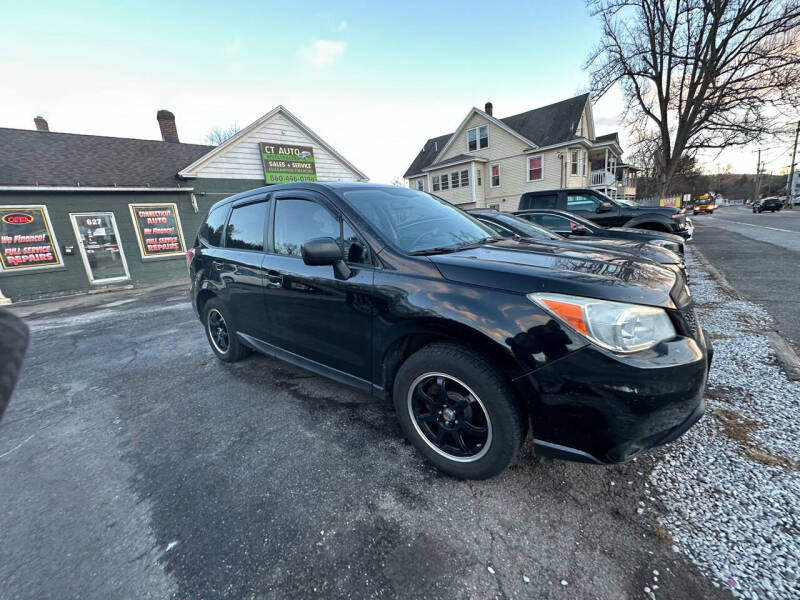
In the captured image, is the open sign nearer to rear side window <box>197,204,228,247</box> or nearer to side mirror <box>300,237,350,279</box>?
rear side window <box>197,204,228,247</box>

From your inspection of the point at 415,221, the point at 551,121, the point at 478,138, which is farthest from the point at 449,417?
the point at 551,121

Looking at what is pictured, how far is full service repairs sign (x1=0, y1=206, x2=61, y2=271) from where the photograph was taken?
9.05 metres

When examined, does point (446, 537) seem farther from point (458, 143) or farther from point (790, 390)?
point (458, 143)

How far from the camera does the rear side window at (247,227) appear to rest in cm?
305

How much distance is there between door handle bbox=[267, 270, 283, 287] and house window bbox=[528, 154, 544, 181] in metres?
23.2

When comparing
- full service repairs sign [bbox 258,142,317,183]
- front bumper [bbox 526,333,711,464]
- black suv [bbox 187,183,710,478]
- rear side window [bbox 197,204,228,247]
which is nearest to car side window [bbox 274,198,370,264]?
black suv [bbox 187,183,710,478]

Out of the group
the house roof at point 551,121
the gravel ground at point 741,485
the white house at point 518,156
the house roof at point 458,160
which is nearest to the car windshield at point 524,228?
the gravel ground at point 741,485

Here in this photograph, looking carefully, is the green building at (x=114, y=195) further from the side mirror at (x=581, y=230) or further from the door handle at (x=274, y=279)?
the door handle at (x=274, y=279)

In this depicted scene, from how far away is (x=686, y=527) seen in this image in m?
1.61

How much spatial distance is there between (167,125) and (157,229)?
23.8 feet

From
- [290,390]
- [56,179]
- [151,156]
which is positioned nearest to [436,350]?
[290,390]

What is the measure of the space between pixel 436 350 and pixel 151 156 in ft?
49.6

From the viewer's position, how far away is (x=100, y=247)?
34.1 feet

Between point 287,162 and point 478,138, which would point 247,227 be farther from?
point 478,138
